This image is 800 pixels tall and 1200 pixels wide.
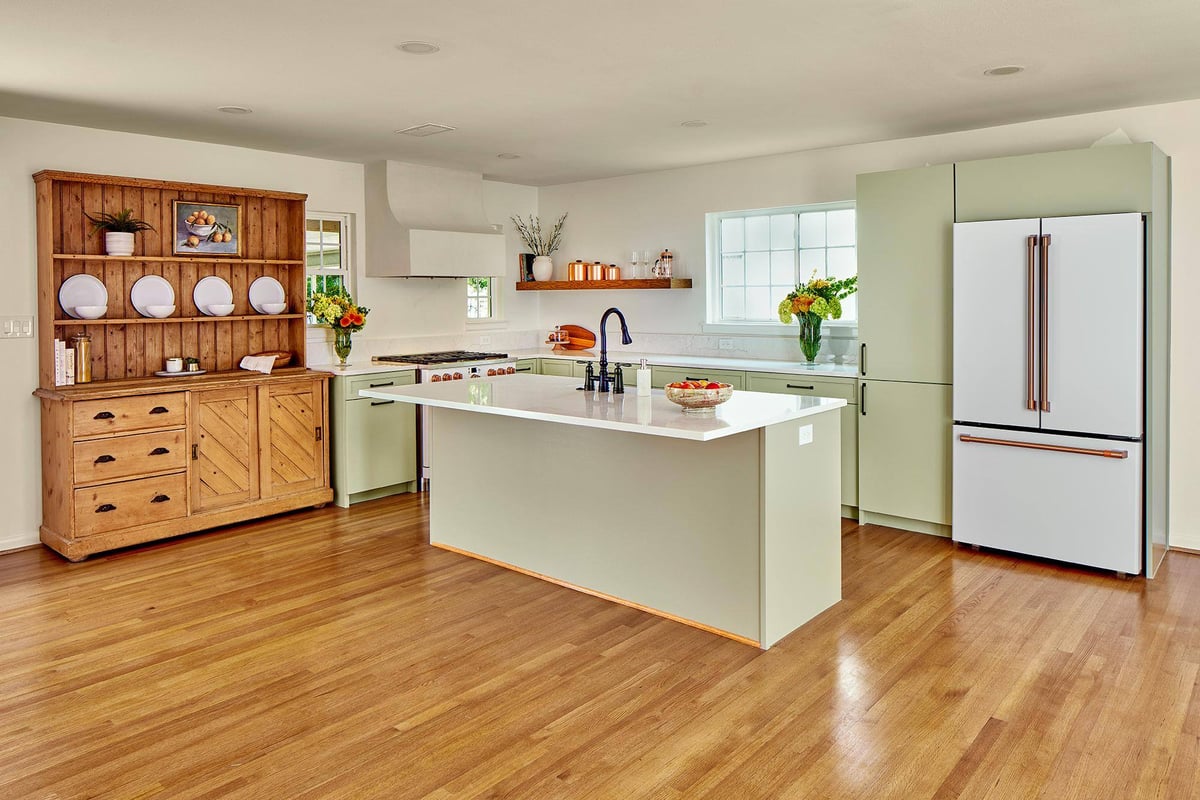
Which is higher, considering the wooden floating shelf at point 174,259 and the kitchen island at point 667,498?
the wooden floating shelf at point 174,259

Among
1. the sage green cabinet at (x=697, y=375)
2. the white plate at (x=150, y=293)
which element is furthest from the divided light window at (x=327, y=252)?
the sage green cabinet at (x=697, y=375)

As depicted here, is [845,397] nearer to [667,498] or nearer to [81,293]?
[667,498]

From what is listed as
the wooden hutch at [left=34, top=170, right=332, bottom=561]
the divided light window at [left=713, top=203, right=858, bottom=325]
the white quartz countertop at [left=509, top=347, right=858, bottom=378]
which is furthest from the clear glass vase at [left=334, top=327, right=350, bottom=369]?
the divided light window at [left=713, top=203, right=858, bottom=325]

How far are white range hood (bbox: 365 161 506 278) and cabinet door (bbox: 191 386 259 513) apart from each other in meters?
1.51

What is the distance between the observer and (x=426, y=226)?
20.8ft

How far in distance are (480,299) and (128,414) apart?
10.7 ft

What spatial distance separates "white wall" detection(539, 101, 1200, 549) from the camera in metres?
4.54

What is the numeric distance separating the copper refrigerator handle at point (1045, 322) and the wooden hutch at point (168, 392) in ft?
13.9

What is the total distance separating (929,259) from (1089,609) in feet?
6.55

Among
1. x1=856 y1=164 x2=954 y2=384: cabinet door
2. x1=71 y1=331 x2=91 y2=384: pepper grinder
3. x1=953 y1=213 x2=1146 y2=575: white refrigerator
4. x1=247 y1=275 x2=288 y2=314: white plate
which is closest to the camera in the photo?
x1=953 y1=213 x2=1146 y2=575: white refrigerator

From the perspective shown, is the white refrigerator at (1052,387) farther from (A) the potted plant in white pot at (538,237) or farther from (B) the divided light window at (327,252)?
(B) the divided light window at (327,252)

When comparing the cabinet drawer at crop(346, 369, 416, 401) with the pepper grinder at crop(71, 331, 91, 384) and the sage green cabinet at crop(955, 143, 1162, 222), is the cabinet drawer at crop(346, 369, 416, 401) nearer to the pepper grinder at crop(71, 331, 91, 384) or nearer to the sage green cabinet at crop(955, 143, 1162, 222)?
A: the pepper grinder at crop(71, 331, 91, 384)

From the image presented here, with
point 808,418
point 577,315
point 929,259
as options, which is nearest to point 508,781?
point 808,418

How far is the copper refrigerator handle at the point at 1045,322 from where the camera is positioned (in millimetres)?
4191
